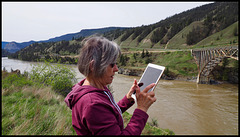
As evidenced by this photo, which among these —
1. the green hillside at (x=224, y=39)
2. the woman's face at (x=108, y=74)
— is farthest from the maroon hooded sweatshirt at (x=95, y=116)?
the green hillside at (x=224, y=39)

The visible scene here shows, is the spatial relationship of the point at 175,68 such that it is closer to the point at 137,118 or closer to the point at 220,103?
the point at 220,103

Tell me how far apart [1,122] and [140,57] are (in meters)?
43.5

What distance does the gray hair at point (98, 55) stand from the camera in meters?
1.31

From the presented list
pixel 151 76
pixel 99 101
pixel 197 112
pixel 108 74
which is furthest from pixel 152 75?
pixel 197 112

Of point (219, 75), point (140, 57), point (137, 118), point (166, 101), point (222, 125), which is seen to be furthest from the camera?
point (140, 57)

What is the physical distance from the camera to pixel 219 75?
86.2ft

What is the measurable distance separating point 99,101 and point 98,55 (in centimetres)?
42

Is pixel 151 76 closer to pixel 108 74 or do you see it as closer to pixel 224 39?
pixel 108 74

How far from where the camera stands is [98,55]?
4.29ft

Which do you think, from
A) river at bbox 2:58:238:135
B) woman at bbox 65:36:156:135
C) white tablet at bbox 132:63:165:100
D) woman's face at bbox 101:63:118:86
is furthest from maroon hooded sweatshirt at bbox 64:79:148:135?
river at bbox 2:58:238:135

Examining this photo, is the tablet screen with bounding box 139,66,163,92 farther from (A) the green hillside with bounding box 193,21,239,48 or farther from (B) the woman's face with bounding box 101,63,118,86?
Result: (A) the green hillside with bounding box 193,21,239,48

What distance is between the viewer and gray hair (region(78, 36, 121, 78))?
4.29 ft

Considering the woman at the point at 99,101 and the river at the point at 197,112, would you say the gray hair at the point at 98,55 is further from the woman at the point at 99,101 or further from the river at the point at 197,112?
the river at the point at 197,112

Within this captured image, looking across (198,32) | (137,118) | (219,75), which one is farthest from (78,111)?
(198,32)
